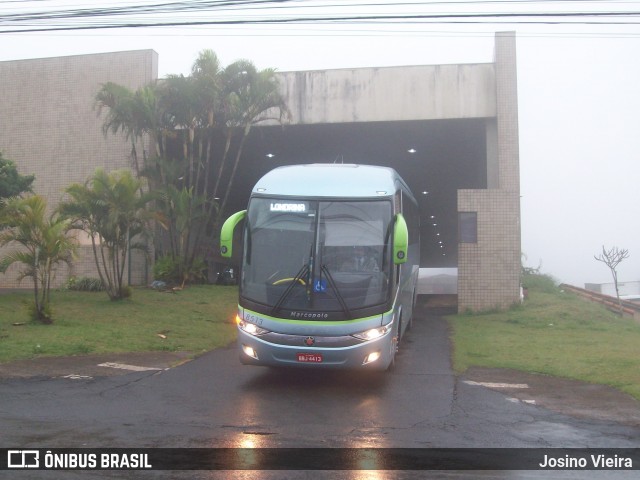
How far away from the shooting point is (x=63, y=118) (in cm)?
2716

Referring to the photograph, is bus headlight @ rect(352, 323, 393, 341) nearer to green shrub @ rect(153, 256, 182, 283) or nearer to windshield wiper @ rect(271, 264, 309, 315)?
windshield wiper @ rect(271, 264, 309, 315)

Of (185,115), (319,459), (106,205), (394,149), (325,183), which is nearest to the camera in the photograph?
(319,459)

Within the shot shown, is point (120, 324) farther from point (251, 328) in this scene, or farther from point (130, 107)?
point (130, 107)

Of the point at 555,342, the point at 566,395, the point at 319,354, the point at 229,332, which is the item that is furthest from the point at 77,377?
the point at 555,342

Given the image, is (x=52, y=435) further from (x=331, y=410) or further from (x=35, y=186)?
(x=35, y=186)

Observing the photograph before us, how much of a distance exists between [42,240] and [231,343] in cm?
467

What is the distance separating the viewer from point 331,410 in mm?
9008

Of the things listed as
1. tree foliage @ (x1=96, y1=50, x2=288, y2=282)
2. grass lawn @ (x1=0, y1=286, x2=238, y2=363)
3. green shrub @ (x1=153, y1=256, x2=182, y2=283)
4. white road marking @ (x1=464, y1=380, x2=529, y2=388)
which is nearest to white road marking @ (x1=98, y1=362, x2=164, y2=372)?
grass lawn @ (x1=0, y1=286, x2=238, y2=363)

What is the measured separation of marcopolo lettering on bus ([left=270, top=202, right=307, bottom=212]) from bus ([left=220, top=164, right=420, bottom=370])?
1cm

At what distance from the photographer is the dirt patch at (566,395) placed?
891cm

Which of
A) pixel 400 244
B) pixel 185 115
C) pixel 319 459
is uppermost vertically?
pixel 185 115

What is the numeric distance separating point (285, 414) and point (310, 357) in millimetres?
1310

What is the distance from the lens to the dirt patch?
891 cm

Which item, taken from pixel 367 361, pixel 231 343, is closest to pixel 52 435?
pixel 367 361
